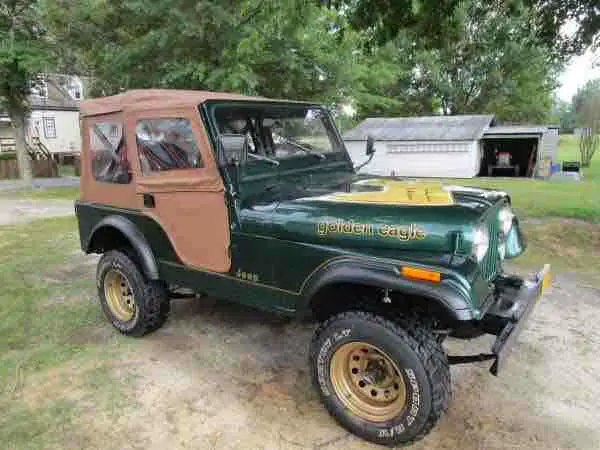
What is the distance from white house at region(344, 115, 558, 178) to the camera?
24891 mm

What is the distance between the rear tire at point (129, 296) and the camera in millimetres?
4004

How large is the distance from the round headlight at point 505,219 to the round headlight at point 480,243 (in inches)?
16.4

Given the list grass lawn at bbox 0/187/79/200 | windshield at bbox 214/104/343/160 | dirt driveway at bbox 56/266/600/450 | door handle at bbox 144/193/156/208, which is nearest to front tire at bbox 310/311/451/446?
dirt driveway at bbox 56/266/600/450

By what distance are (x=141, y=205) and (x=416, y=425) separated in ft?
8.56

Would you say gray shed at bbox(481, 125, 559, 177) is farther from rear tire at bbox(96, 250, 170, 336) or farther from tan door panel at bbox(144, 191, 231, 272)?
tan door panel at bbox(144, 191, 231, 272)

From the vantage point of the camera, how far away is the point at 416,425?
261 cm

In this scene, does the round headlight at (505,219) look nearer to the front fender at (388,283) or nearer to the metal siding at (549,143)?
the front fender at (388,283)

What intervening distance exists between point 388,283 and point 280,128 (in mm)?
1842

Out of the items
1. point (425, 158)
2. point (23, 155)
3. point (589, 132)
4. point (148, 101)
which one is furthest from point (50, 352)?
point (589, 132)

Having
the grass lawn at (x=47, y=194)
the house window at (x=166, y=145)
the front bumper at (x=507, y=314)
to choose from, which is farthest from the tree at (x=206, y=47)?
the front bumper at (x=507, y=314)

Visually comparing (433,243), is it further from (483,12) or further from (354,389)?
(483,12)

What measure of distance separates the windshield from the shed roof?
22215mm

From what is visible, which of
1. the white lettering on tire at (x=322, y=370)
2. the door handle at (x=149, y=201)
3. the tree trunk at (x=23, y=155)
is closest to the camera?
the white lettering on tire at (x=322, y=370)

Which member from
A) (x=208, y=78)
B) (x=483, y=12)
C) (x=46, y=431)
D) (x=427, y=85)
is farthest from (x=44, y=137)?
(x=46, y=431)
